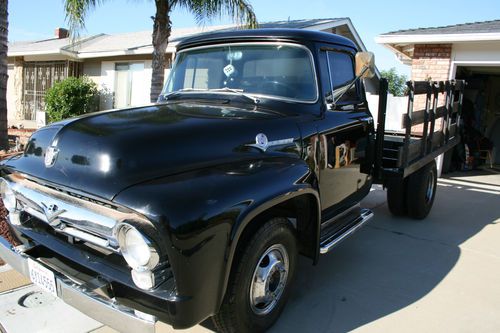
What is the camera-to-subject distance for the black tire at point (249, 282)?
8.38 ft

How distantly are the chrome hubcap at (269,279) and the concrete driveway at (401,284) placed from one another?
0.90ft

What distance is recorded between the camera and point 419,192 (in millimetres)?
5793

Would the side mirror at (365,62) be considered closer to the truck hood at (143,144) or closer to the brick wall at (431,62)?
the truck hood at (143,144)

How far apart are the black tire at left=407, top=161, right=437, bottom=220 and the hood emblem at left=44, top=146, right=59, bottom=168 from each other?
4.62 metres

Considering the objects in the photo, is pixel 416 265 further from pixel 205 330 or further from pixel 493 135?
pixel 493 135

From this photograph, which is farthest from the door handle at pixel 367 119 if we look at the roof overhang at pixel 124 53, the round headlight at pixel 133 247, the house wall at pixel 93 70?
the house wall at pixel 93 70

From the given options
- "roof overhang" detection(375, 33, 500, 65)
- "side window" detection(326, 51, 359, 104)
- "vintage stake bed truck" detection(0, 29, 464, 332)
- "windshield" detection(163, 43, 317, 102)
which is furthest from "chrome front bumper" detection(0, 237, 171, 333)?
"roof overhang" detection(375, 33, 500, 65)

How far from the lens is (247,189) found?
2.49m

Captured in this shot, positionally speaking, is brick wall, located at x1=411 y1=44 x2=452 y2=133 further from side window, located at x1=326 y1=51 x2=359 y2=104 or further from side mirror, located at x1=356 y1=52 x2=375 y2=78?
side mirror, located at x1=356 y1=52 x2=375 y2=78

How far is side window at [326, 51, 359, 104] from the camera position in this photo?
380 cm

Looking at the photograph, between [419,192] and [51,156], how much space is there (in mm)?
4733

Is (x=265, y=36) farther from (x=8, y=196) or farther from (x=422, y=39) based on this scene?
(x=422, y=39)

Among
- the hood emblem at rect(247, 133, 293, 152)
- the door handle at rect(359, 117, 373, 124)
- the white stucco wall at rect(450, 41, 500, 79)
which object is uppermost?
the white stucco wall at rect(450, 41, 500, 79)

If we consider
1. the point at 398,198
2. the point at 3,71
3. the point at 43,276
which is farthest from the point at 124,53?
the point at 43,276
